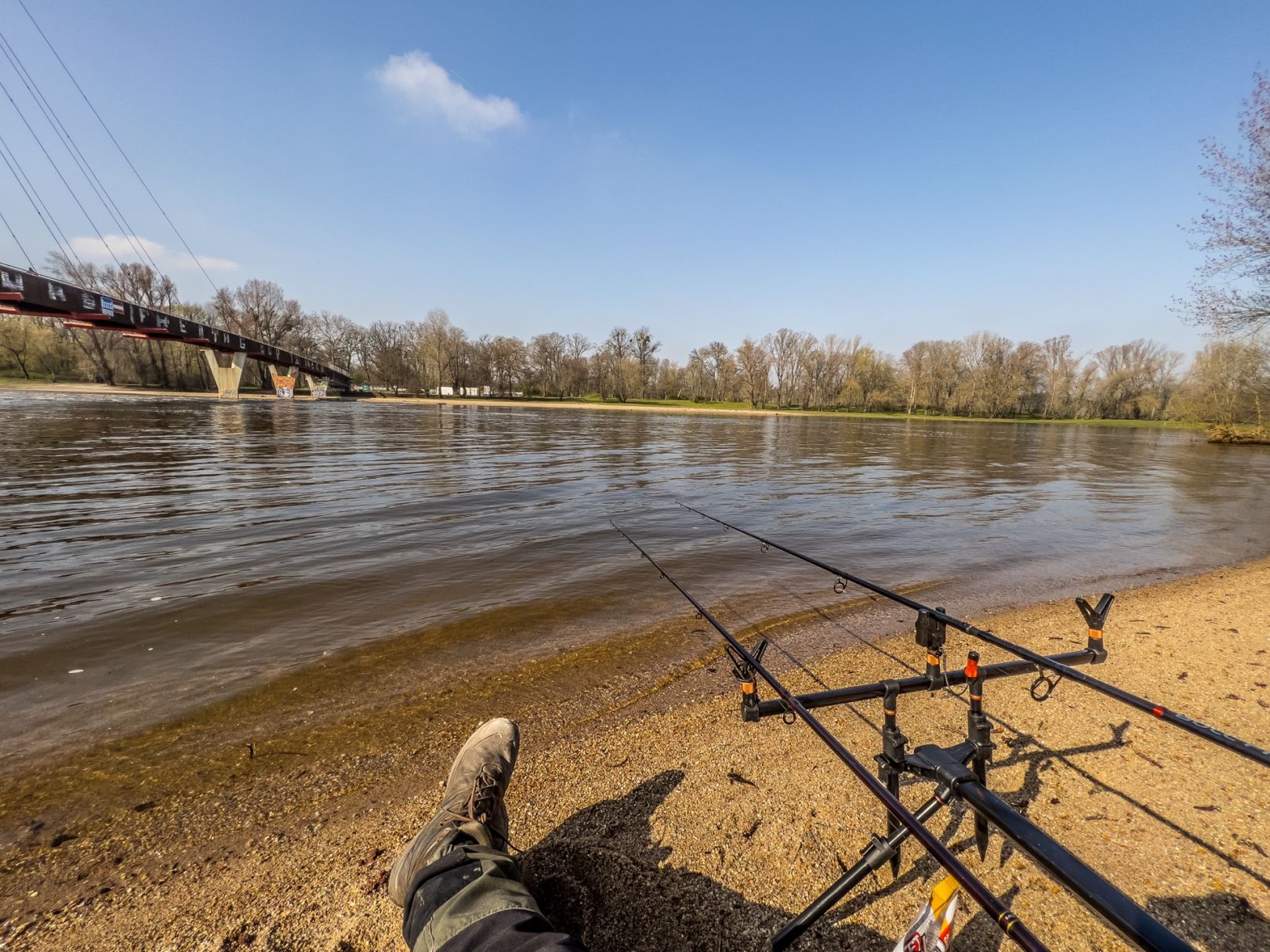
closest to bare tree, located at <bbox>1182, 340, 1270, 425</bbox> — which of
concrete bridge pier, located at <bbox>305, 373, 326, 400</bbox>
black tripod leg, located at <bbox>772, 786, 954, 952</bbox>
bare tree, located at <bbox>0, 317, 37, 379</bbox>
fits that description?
black tripod leg, located at <bbox>772, 786, 954, 952</bbox>

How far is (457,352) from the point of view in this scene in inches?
3984

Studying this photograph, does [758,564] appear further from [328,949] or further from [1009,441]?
[1009,441]

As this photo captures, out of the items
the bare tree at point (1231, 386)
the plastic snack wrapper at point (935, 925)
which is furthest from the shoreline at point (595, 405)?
the plastic snack wrapper at point (935, 925)

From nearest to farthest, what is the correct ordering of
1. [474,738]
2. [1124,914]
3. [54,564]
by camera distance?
[1124,914] → [474,738] → [54,564]

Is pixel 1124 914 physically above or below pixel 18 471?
A: above

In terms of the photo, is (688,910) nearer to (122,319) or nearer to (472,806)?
(472,806)

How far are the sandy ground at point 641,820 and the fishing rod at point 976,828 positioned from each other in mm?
402

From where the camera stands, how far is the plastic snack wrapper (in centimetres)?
155

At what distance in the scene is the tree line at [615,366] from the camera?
75625mm

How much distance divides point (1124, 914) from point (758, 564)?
7364mm

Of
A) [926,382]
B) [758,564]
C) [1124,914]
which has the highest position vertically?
[926,382]

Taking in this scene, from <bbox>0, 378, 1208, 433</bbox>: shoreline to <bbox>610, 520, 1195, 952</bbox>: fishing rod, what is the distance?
3267 inches

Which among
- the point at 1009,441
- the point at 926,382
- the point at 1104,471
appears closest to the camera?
the point at 1104,471

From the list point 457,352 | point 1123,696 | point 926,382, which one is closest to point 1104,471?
point 1123,696
